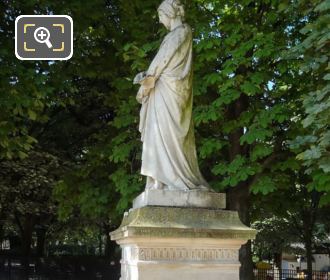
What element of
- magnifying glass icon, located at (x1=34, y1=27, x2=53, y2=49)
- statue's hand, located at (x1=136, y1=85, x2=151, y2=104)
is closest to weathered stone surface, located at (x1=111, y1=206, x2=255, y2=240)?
statue's hand, located at (x1=136, y1=85, x2=151, y2=104)

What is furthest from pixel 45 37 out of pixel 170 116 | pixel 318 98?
pixel 318 98

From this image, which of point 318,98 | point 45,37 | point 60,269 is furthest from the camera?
point 60,269

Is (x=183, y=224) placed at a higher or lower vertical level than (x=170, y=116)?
lower

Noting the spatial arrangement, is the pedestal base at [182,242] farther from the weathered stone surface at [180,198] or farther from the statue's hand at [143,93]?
the statue's hand at [143,93]

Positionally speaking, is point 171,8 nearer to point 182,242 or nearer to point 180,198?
point 180,198

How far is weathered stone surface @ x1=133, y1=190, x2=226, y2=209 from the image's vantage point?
624 cm

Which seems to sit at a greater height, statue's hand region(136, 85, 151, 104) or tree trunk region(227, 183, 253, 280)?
statue's hand region(136, 85, 151, 104)

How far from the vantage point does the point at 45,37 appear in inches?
230

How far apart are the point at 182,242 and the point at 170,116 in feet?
4.91

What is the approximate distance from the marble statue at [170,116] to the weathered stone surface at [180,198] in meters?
0.08

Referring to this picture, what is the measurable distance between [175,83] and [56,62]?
6253 mm

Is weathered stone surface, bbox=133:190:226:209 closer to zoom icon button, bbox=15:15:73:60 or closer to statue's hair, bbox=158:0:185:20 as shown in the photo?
zoom icon button, bbox=15:15:73:60

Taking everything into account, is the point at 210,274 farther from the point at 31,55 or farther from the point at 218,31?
the point at 218,31

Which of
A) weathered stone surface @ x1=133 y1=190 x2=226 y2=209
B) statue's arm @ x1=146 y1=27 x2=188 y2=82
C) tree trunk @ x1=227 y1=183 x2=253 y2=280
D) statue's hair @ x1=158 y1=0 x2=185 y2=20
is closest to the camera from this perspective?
weathered stone surface @ x1=133 y1=190 x2=226 y2=209
